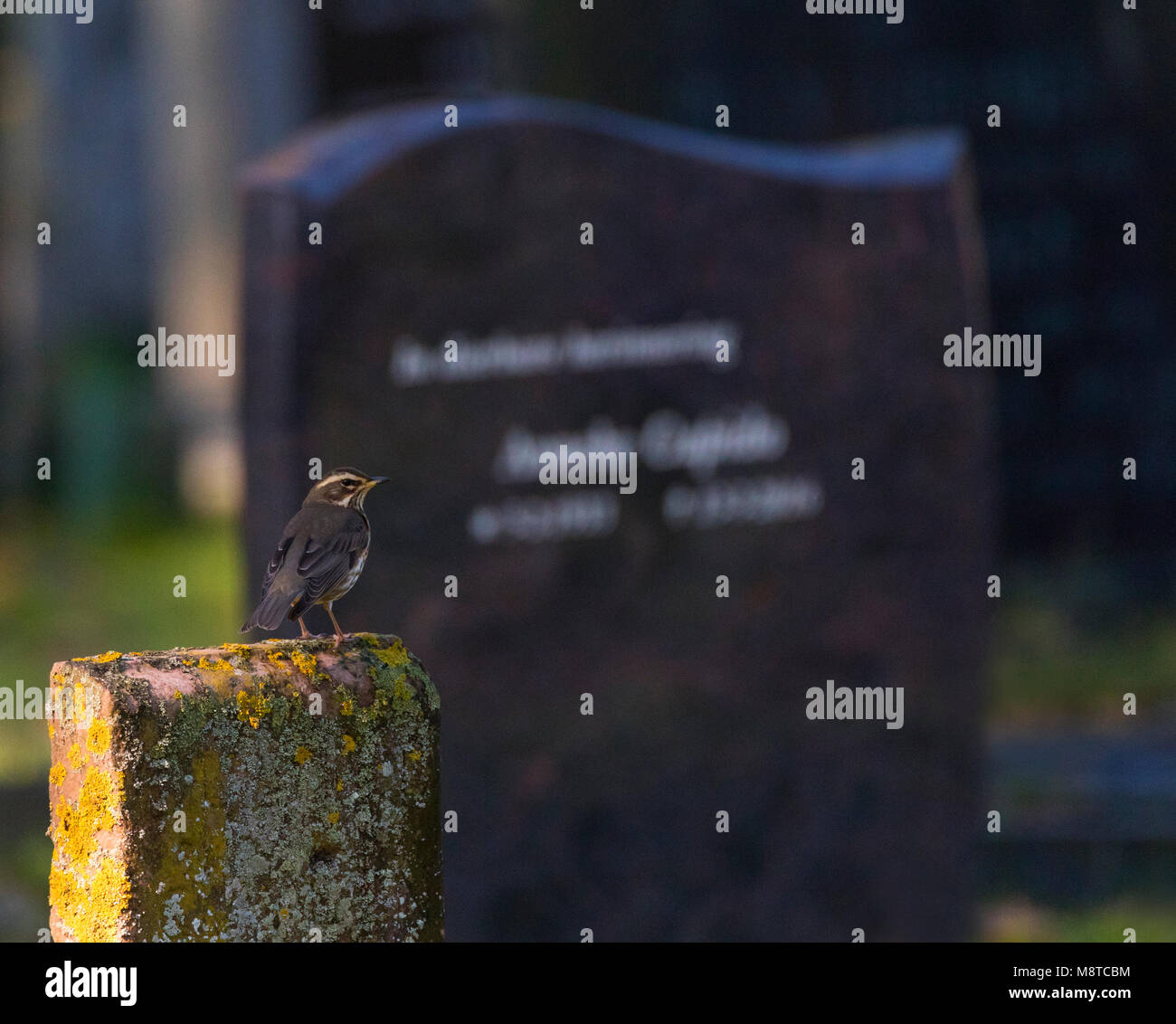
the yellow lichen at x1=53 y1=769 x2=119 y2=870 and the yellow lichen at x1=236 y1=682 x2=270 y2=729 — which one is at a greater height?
the yellow lichen at x1=236 y1=682 x2=270 y2=729

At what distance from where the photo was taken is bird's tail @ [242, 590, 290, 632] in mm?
2178

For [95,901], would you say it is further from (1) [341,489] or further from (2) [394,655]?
(1) [341,489]

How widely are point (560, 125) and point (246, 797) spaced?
11.3ft

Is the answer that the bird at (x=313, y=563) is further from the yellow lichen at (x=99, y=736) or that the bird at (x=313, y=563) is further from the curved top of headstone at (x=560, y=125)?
the curved top of headstone at (x=560, y=125)

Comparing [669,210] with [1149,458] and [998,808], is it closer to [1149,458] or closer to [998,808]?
[998,808]

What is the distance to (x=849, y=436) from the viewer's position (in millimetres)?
5562

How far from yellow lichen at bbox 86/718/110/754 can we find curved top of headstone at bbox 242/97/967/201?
2.87m

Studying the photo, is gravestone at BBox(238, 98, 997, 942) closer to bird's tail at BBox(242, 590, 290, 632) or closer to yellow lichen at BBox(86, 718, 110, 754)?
bird's tail at BBox(242, 590, 290, 632)

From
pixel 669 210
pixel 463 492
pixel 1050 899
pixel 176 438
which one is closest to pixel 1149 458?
pixel 1050 899

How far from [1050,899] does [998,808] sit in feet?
2.22

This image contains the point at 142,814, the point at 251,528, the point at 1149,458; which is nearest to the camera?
the point at 142,814

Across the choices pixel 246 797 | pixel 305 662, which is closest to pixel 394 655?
pixel 305 662

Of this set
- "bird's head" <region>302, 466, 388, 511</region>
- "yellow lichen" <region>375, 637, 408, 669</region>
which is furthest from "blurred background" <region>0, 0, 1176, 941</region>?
"yellow lichen" <region>375, 637, 408, 669</region>

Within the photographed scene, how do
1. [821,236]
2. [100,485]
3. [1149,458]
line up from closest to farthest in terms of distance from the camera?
[821,236], [1149,458], [100,485]
